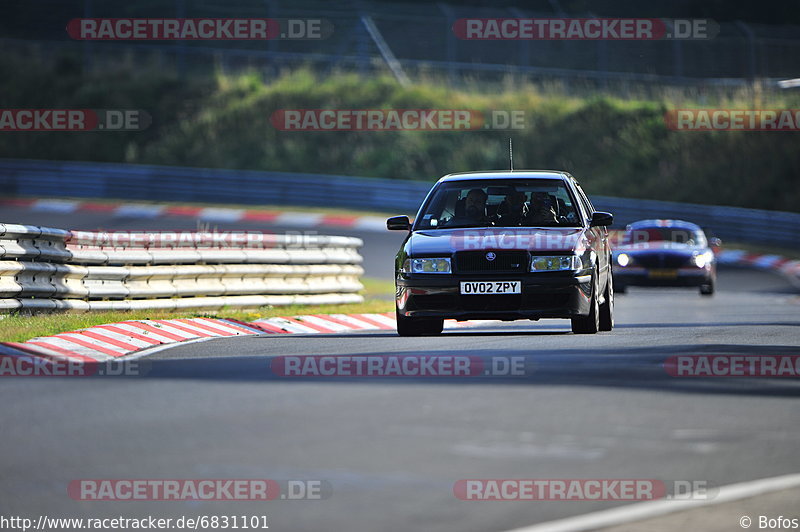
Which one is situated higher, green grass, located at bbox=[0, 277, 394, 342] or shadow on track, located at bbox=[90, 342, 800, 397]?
green grass, located at bbox=[0, 277, 394, 342]

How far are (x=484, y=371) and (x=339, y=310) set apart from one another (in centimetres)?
863

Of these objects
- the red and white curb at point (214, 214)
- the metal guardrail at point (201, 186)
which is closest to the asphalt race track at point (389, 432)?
the red and white curb at point (214, 214)

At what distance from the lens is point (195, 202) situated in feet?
126

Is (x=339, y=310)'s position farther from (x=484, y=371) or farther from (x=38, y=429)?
(x=38, y=429)

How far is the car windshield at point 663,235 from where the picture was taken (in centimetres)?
2586

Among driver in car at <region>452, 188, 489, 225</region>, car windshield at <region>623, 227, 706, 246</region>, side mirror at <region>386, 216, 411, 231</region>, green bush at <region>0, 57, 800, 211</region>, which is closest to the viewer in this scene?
driver in car at <region>452, 188, 489, 225</region>

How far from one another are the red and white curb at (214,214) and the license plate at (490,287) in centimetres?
2042

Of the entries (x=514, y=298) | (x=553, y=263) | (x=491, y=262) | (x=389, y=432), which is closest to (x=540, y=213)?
(x=553, y=263)

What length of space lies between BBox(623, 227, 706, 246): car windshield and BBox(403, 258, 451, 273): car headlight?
1235 centimetres

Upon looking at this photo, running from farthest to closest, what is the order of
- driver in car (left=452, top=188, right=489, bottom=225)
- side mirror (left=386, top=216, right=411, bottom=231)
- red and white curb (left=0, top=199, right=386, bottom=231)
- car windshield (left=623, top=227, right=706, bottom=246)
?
red and white curb (left=0, top=199, right=386, bottom=231)
car windshield (left=623, top=227, right=706, bottom=246)
side mirror (left=386, top=216, right=411, bottom=231)
driver in car (left=452, top=188, right=489, bottom=225)

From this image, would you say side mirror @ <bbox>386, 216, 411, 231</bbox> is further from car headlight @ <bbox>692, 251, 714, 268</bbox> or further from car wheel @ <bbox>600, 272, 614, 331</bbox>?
car headlight @ <bbox>692, 251, 714, 268</bbox>

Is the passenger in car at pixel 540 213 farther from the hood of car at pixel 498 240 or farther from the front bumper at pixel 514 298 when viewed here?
the front bumper at pixel 514 298

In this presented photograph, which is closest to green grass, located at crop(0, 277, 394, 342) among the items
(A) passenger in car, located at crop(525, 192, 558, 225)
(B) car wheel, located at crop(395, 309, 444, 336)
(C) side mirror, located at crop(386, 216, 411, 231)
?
(C) side mirror, located at crop(386, 216, 411, 231)

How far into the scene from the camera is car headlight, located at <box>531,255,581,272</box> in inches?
542
